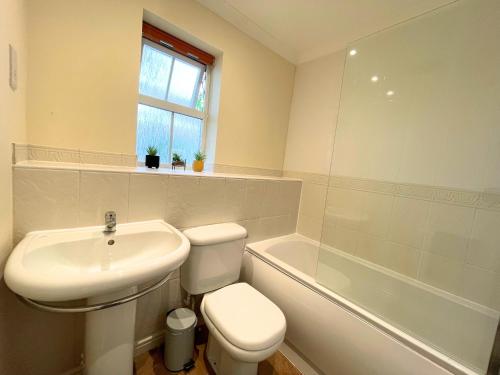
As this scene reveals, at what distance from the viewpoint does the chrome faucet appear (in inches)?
37.4

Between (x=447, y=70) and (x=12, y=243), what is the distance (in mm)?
2392

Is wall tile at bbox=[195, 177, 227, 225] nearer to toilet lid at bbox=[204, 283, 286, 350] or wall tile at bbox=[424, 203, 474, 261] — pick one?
toilet lid at bbox=[204, 283, 286, 350]

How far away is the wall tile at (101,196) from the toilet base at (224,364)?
0.89 meters

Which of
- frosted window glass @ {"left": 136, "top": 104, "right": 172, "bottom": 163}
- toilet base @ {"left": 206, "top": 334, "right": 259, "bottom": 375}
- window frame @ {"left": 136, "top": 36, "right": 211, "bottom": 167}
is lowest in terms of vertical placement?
toilet base @ {"left": 206, "top": 334, "right": 259, "bottom": 375}

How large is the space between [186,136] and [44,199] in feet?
3.53

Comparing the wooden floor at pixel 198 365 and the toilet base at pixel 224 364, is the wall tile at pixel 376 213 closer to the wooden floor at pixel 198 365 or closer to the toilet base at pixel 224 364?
the wooden floor at pixel 198 365

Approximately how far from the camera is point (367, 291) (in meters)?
1.36

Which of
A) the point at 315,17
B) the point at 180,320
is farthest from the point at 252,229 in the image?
the point at 315,17

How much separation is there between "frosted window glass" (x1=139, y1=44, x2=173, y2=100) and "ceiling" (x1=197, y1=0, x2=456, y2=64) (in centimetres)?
47

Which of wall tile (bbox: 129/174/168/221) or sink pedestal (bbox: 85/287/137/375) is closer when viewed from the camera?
sink pedestal (bbox: 85/287/137/375)

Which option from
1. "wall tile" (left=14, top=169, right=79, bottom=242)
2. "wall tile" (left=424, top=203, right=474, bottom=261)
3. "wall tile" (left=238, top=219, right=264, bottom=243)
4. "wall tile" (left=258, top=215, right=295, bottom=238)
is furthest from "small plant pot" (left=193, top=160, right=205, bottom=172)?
"wall tile" (left=424, top=203, right=474, bottom=261)

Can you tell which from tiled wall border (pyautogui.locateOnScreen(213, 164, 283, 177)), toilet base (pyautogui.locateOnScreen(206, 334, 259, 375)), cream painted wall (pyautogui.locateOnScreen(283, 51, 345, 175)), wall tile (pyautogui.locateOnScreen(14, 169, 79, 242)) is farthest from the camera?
cream painted wall (pyautogui.locateOnScreen(283, 51, 345, 175))

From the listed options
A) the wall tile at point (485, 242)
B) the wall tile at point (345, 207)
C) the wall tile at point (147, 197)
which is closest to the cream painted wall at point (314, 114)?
the wall tile at point (345, 207)

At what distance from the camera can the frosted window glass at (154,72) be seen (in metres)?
1.51
